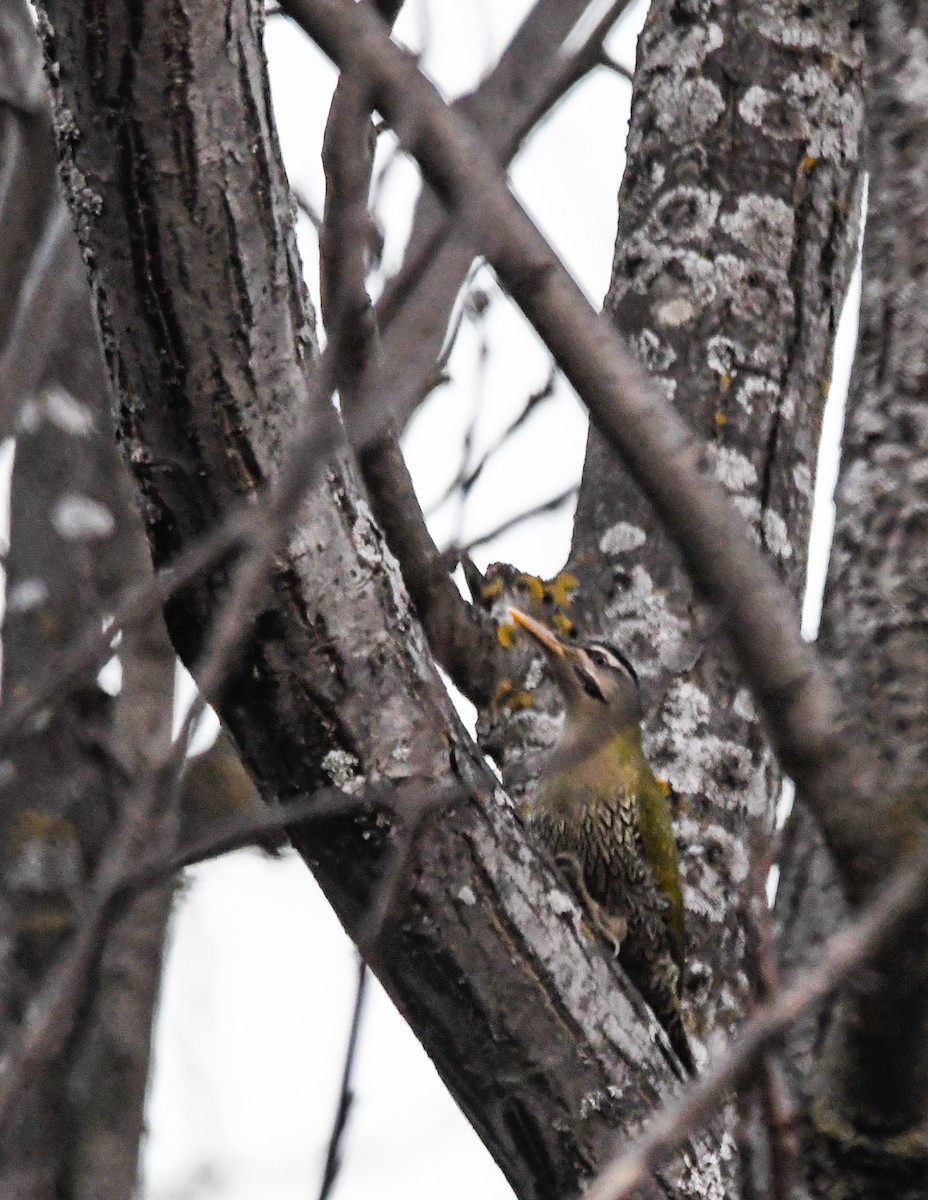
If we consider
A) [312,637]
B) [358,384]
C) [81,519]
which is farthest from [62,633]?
[312,637]

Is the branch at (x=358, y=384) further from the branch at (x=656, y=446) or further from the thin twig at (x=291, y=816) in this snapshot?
the thin twig at (x=291, y=816)

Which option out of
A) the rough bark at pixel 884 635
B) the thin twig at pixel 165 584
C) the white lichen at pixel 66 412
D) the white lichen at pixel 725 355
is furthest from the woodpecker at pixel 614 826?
the white lichen at pixel 66 412

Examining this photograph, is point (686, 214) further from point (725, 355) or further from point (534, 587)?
point (534, 587)

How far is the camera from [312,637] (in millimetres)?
2578

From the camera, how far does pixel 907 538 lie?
211 centimetres

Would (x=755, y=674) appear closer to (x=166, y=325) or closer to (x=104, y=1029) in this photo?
(x=166, y=325)

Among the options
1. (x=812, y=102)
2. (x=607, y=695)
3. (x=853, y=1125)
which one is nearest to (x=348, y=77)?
(x=853, y=1125)

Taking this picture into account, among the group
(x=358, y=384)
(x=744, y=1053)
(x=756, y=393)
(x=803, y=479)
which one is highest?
(x=756, y=393)

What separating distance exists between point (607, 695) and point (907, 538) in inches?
76.9

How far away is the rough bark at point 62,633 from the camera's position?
13.1ft

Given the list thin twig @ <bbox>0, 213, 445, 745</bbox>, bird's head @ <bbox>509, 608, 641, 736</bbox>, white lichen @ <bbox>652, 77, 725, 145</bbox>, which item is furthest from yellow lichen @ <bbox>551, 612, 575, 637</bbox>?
thin twig @ <bbox>0, 213, 445, 745</bbox>

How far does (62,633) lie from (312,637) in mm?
2723

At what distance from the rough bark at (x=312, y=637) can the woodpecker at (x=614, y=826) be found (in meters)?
0.67

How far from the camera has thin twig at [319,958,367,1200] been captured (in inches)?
64.7
